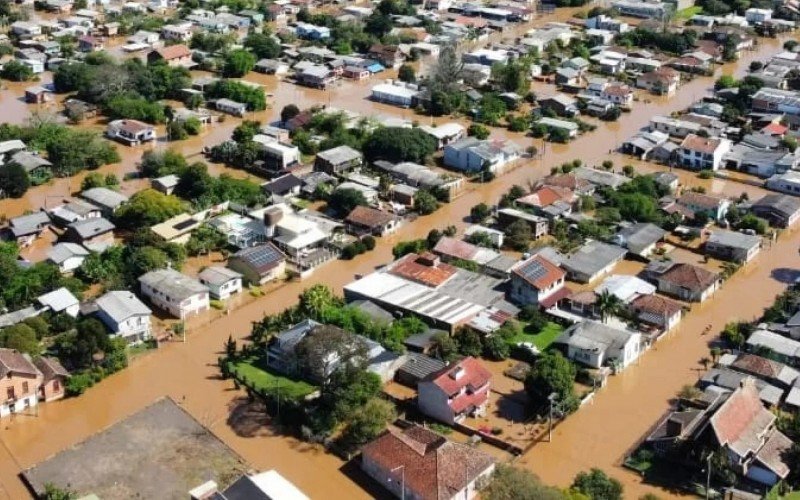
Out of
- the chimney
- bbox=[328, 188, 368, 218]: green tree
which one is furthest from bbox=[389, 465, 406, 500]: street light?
bbox=[328, 188, 368, 218]: green tree

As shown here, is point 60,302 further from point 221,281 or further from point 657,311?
point 657,311

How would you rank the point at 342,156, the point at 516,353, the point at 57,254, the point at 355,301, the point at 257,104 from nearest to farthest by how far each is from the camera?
the point at 516,353
the point at 355,301
the point at 57,254
the point at 342,156
the point at 257,104

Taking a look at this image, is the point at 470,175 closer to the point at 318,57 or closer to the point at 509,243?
the point at 509,243

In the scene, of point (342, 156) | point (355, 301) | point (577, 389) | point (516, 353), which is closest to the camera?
point (577, 389)

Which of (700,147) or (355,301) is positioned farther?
(700,147)

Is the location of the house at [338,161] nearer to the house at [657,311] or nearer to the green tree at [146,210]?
the green tree at [146,210]

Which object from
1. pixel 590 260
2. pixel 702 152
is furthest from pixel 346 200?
pixel 702 152

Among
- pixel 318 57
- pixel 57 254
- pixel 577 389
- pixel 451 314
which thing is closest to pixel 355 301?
pixel 451 314
